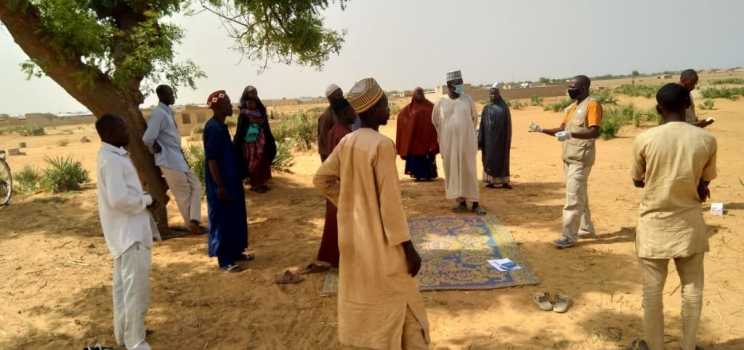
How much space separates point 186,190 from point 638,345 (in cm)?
523

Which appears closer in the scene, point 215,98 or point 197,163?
point 215,98

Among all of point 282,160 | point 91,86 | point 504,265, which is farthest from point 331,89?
point 282,160

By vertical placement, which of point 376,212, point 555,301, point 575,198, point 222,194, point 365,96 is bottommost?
point 555,301

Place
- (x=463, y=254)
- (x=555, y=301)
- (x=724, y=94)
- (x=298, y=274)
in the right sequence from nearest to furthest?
(x=555, y=301)
(x=298, y=274)
(x=463, y=254)
(x=724, y=94)

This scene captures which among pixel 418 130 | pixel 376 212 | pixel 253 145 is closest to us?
pixel 376 212

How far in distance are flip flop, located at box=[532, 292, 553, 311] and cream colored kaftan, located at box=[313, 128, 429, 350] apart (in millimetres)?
1712

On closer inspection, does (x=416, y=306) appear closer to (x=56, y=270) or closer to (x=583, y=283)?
(x=583, y=283)

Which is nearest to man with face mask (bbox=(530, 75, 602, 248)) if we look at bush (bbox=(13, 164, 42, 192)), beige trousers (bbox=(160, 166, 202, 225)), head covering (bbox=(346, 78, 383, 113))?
head covering (bbox=(346, 78, 383, 113))

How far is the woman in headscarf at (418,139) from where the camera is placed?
9617mm

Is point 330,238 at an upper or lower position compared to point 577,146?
lower

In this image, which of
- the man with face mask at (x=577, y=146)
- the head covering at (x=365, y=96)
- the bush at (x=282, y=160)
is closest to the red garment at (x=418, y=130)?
the bush at (x=282, y=160)

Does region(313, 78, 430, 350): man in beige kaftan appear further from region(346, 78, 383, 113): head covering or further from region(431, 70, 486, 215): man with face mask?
region(431, 70, 486, 215): man with face mask

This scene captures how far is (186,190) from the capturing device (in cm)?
Answer: 621

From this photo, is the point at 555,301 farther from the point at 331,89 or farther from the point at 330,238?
the point at 331,89
